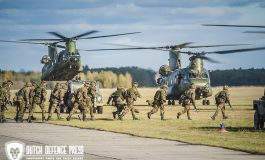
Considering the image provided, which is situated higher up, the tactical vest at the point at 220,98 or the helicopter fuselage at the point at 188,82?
the helicopter fuselage at the point at 188,82

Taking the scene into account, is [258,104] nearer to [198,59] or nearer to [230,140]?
[230,140]

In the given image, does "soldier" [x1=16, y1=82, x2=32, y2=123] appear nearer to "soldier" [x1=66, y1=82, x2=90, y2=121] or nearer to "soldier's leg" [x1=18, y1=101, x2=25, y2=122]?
"soldier's leg" [x1=18, y1=101, x2=25, y2=122]

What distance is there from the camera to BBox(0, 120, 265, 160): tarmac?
1484 centimetres

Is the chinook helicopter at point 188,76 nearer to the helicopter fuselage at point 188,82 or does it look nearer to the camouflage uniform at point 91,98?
the helicopter fuselage at point 188,82

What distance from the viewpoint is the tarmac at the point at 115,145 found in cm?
1484

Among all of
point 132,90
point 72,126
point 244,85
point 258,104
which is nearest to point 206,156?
point 258,104

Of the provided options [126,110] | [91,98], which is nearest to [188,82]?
[91,98]

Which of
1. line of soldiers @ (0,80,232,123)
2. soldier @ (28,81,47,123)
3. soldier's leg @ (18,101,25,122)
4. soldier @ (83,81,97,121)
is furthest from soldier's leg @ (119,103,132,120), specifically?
soldier's leg @ (18,101,25,122)

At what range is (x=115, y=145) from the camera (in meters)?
17.6

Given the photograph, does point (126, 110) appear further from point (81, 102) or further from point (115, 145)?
point (115, 145)

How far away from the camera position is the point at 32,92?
29016 mm

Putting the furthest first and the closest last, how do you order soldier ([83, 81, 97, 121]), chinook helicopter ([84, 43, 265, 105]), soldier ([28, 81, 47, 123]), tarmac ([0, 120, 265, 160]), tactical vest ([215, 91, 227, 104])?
chinook helicopter ([84, 43, 265, 105])
tactical vest ([215, 91, 227, 104])
soldier ([83, 81, 97, 121])
soldier ([28, 81, 47, 123])
tarmac ([0, 120, 265, 160])

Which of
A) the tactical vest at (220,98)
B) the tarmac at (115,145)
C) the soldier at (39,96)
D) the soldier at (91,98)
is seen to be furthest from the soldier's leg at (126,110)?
the tarmac at (115,145)

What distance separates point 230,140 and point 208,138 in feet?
2.76
